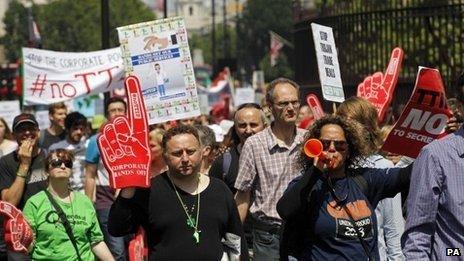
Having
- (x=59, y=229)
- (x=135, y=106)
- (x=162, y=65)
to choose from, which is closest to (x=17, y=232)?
(x=59, y=229)

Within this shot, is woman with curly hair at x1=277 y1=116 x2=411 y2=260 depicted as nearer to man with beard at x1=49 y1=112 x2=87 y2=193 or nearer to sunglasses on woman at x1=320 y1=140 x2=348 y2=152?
sunglasses on woman at x1=320 y1=140 x2=348 y2=152

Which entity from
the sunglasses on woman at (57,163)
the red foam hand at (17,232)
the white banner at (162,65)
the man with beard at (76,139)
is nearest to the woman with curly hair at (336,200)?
the red foam hand at (17,232)

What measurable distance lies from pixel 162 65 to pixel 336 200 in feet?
16.6

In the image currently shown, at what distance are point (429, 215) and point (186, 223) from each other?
1.63 meters

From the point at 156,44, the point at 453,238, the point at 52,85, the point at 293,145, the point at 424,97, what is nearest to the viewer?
the point at 453,238

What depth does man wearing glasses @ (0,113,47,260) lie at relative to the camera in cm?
1027

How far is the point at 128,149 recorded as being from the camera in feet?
22.8

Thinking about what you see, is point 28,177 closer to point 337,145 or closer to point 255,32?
point 337,145

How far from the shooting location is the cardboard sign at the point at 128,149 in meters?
6.77

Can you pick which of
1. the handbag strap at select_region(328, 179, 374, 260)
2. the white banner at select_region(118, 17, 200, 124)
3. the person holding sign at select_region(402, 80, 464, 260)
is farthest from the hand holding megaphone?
the white banner at select_region(118, 17, 200, 124)

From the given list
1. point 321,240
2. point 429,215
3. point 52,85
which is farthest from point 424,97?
point 52,85

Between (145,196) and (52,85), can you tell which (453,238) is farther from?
(52,85)

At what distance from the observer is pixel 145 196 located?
22.6 feet

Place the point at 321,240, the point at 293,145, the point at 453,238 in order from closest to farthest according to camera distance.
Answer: the point at 453,238 < the point at 321,240 < the point at 293,145
